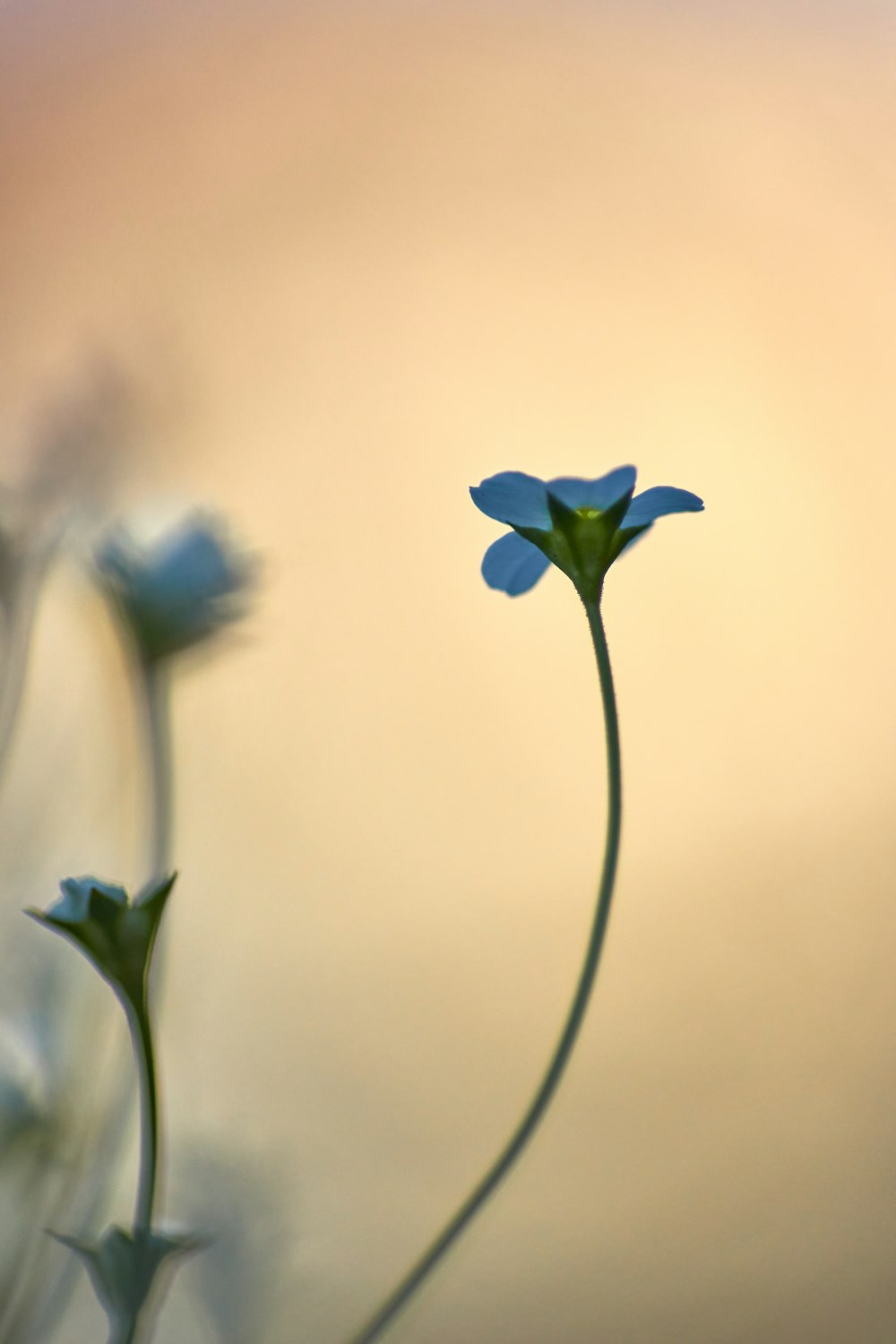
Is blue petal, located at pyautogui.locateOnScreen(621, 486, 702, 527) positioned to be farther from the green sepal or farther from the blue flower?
the green sepal

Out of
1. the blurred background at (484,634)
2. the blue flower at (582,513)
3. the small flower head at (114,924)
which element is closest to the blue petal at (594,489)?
the blue flower at (582,513)

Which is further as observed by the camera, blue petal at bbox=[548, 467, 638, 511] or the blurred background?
the blurred background

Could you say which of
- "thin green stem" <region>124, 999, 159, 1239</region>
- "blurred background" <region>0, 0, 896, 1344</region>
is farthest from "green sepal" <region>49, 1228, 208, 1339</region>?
"blurred background" <region>0, 0, 896, 1344</region>

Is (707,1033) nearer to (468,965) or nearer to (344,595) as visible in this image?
(468,965)

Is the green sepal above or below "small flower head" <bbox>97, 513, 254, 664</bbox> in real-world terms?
below

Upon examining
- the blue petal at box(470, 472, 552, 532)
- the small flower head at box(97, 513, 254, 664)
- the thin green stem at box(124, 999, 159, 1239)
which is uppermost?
the small flower head at box(97, 513, 254, 664)

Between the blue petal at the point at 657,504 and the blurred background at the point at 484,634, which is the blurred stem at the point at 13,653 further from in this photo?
the blue petal at the point at 657,504

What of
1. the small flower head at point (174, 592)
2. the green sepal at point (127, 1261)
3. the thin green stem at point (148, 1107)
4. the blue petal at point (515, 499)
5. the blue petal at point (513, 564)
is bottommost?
the green sepal at point (127, 1261)

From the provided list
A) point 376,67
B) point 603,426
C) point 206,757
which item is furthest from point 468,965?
point 376,67
